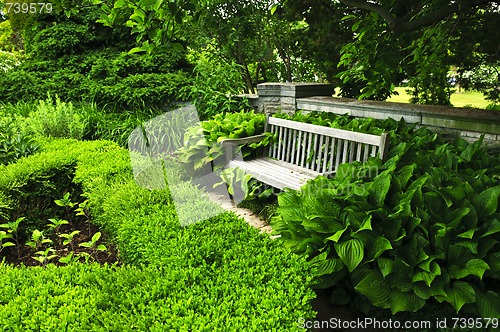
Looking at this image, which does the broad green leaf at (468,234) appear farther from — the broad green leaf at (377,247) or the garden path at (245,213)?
the garden path at (245,213)

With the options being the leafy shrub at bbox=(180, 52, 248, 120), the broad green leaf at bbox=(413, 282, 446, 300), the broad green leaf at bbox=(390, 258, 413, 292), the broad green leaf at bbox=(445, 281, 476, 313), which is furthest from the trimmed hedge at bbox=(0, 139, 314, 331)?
the leafy shrub at bbox=(180, 52, 248, 120)

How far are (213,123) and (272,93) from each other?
1.16m

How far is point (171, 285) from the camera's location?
2.06 meters

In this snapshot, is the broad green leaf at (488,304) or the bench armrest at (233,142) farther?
the bench armrest at (233,142)

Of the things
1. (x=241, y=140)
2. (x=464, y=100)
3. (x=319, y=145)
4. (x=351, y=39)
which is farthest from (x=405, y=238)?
(x=464, y=100)

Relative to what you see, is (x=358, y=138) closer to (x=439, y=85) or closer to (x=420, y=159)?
(x=420, y=159)

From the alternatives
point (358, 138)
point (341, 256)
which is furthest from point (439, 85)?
point (341, 256)

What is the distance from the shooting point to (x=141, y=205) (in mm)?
3207

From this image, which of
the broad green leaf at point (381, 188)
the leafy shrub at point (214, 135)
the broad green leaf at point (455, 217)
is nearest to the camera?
the broad green leaf at point (455, 217)

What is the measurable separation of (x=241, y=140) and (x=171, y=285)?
10.9ft

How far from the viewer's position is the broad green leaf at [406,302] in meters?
2.51

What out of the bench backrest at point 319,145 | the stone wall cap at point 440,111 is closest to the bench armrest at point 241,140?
the bench backrest at point 319,145

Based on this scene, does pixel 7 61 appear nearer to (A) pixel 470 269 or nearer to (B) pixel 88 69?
(B) pixel 88 69

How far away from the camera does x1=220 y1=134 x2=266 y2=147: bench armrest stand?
524 cm
